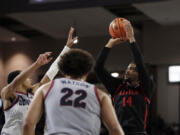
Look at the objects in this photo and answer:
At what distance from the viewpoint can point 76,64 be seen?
227cm

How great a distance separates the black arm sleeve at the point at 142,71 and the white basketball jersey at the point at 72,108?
3.18 feet

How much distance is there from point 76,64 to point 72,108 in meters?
0.23

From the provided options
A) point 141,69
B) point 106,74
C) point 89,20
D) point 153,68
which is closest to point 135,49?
point 141,69

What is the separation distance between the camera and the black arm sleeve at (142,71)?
3.14 m

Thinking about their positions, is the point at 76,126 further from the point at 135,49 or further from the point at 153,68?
the point at 153,68

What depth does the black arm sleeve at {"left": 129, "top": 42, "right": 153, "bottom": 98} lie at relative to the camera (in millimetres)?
3145

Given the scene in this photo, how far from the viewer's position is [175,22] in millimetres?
11180

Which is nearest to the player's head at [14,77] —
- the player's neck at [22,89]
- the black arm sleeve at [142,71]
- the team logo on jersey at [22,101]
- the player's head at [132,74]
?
the player's neck at [22,89]

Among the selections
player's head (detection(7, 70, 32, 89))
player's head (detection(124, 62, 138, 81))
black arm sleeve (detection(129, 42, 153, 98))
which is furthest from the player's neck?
black arm sleeve (detection(129, 42, 153, 98))

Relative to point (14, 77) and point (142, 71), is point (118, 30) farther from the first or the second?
point (14, 77)

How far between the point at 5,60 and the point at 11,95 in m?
11.2

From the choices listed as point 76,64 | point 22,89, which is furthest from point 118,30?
point 76,64

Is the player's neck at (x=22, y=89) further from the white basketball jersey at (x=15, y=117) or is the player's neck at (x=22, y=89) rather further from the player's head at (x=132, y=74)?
the player's head at (x=132, y=74)

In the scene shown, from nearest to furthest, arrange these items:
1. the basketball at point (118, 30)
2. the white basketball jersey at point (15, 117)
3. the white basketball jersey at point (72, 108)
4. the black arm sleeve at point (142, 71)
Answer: the white basketball jersey at point (72, 108) → the black arm sleeve at point (142, 71) → the white basketball jersey at point (15, 117) → the basketball at point (118, 30)
